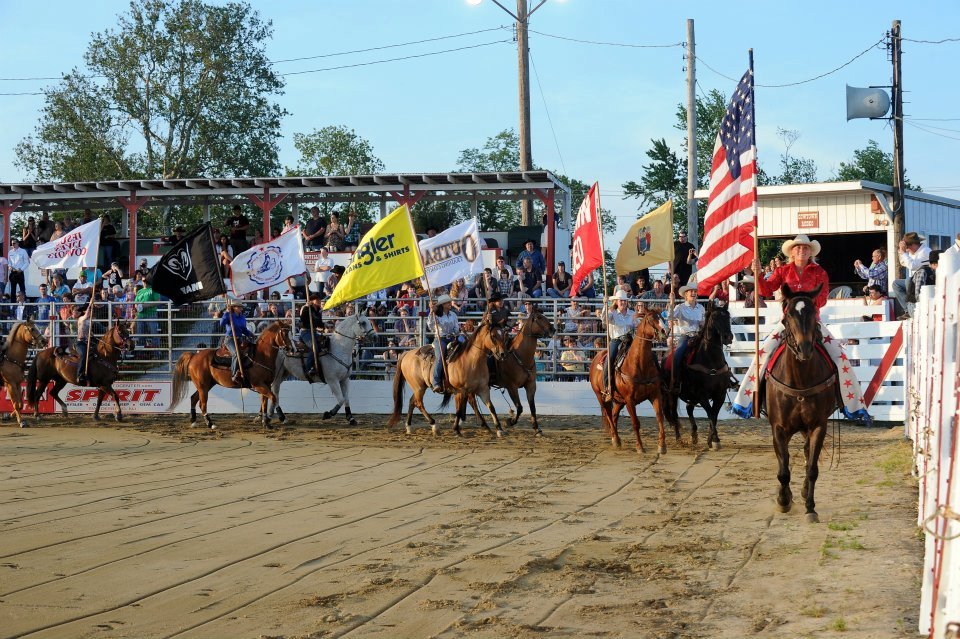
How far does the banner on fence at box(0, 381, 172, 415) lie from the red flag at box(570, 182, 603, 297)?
1126cm

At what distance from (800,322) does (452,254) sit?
10954 millimetres

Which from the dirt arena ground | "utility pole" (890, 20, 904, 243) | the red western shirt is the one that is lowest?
the dirt arena ground

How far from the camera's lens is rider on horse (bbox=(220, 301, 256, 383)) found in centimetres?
2189

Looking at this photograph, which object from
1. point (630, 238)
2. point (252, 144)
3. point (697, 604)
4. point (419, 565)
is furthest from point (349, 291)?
point (252, 144)

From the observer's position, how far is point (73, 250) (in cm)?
2248

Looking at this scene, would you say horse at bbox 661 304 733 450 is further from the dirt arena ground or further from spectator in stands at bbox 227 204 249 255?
spectator in stands at bbox 227 204 249 255

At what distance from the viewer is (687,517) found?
1002 centimetres

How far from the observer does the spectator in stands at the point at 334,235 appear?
28219 mm

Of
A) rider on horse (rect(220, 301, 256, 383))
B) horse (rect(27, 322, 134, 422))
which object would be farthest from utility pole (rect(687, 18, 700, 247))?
horse (rect(27, 322, 134, 422))

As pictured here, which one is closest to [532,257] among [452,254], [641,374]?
[452,254]

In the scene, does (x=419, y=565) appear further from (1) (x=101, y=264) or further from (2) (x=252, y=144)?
(2) (x=252, y=144)

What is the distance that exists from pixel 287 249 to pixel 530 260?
5902mm

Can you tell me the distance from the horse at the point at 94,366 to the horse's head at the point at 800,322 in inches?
673

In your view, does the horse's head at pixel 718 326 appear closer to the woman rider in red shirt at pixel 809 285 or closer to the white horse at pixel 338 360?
the woman rider in red shirt at pixel 809 285
